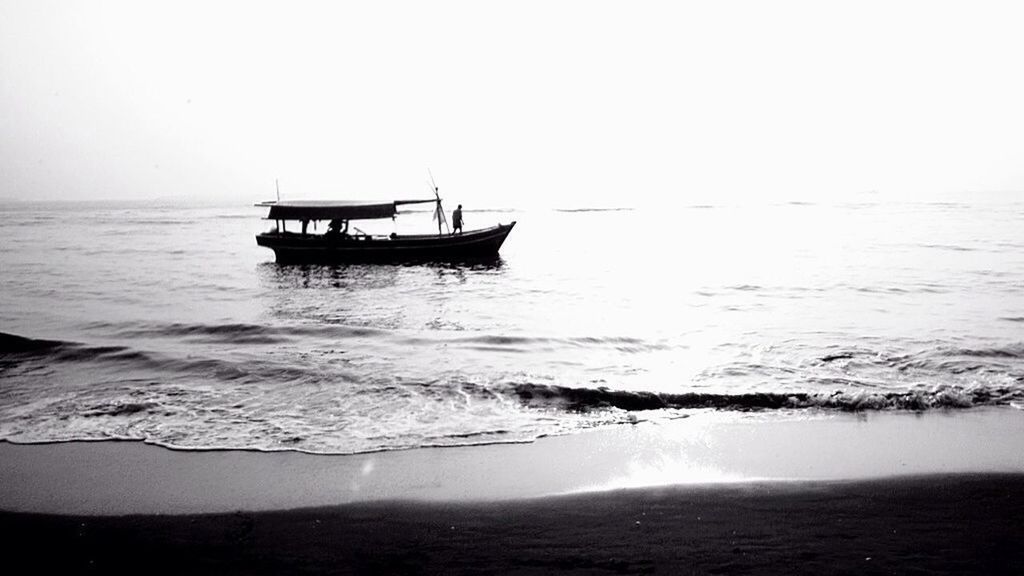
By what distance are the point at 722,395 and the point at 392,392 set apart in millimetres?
4548

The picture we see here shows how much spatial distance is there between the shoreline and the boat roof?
80.0 feet

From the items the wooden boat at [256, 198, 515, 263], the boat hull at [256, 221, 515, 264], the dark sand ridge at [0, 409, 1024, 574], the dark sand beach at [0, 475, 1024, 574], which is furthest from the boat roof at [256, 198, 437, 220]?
the dark sand beach at [0, 475, 1024, 574]

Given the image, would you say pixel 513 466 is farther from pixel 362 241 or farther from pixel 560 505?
pixel 362 241

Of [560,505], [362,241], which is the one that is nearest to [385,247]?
[362,241]

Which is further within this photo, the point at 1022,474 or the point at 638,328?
the point at 638,328

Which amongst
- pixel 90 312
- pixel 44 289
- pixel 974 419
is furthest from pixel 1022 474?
pixel 44 289

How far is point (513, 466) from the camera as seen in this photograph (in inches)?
251

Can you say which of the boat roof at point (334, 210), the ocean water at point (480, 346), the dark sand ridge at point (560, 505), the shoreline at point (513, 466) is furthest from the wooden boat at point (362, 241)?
the dark sand ridge at point (560, 505)

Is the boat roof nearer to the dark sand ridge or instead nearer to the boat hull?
the boat hull

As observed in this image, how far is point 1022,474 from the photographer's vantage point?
5789 mm

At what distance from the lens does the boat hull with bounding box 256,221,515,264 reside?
3177cm

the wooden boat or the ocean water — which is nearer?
the ocean water

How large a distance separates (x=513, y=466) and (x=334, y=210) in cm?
2656

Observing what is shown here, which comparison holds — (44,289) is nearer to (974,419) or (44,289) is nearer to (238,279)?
(238,279)
